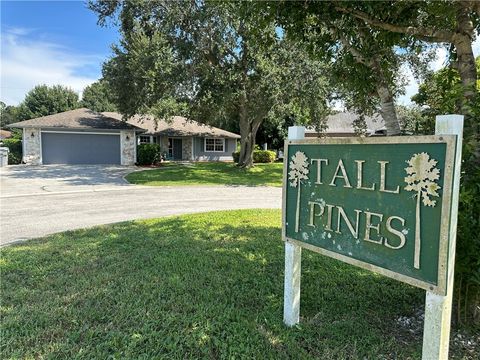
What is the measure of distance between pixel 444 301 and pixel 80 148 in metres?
24.9

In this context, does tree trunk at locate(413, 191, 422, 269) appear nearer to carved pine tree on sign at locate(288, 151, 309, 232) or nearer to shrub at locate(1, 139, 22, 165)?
carved pine tree on sign at locate(288, 151, 309, 232)

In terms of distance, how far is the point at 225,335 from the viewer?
2812 mm

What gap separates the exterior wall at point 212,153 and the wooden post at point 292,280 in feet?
91.2

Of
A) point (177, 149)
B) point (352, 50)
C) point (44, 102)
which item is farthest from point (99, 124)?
point (352, 50)

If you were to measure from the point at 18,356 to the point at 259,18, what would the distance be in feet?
14.0

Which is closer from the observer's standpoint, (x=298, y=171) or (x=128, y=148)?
(x=298, y=171)

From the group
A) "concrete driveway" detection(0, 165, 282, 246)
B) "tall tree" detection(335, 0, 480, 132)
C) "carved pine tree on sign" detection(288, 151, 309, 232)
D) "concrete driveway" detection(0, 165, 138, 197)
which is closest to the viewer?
"carved pine tree on sign" detection(288, 151, 309, 232)

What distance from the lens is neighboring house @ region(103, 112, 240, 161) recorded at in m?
28.6

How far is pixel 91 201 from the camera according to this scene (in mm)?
10117

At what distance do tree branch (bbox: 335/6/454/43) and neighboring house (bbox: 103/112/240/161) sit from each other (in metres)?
25.1

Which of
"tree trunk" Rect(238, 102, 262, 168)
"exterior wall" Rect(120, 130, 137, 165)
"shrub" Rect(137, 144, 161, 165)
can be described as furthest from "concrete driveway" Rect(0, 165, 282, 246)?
"shrub" Rect(137, 144, 161, 165)

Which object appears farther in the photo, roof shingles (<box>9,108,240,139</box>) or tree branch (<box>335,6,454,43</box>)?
roof shingles (<box>9,108,240,139</box>)

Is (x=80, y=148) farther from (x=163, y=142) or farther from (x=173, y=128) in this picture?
(x=173, y=128)

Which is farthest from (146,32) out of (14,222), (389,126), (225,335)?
(225,335)
